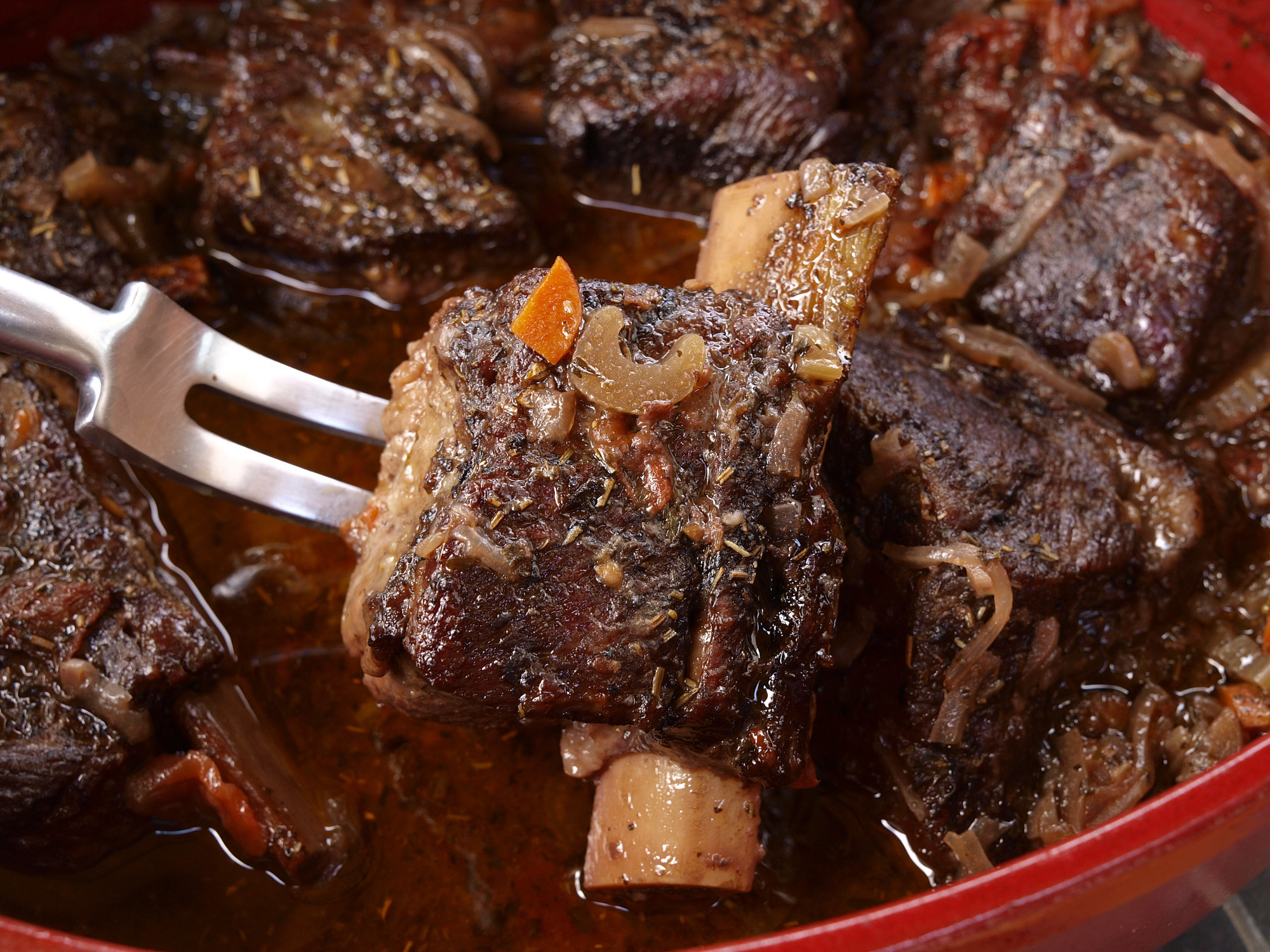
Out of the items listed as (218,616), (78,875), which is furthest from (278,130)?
(78,875)

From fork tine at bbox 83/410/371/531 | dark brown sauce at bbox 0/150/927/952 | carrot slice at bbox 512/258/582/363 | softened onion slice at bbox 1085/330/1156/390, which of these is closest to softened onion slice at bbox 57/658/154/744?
dark brown sauce at bbox 0/150/927/952

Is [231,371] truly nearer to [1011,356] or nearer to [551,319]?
[551,319]

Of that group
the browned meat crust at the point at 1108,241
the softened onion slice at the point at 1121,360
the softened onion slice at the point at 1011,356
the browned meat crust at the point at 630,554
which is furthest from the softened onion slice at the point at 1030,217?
the browned meat crust at the point at 630,554

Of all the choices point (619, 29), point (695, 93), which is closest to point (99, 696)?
point (695, 93)

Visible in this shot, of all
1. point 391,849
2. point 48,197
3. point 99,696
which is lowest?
point 391,849

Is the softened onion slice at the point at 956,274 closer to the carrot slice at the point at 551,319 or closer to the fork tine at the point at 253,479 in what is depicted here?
the carrot slice at the point at 551,319

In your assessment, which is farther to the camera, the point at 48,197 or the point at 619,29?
the point at 619,29

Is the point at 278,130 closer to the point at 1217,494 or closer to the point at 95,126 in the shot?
the point at 95,126
